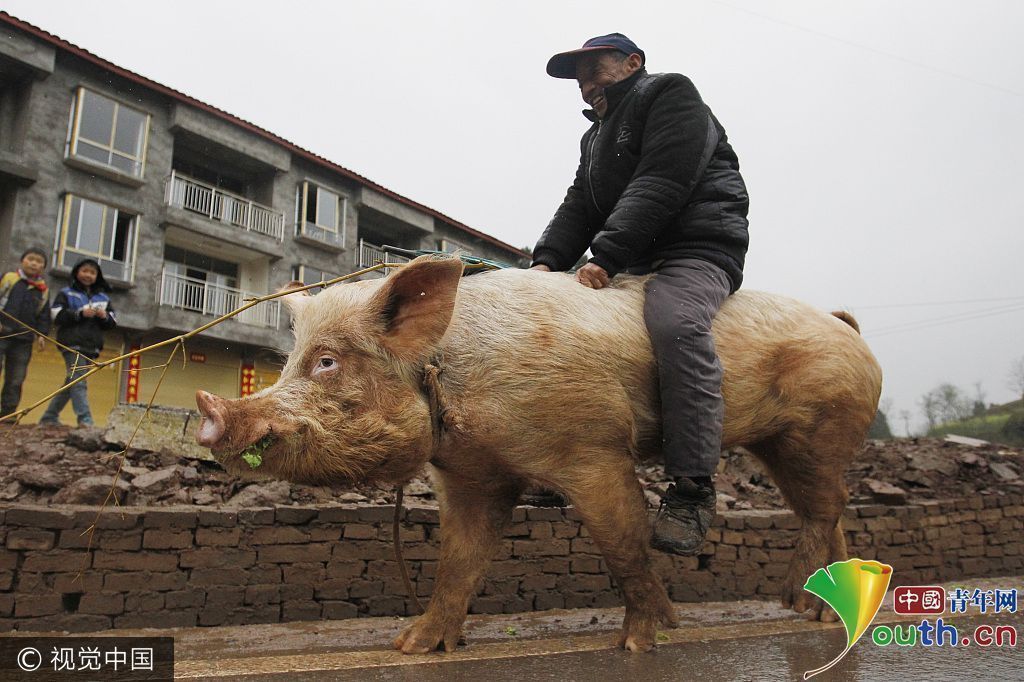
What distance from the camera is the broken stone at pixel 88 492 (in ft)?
15.0

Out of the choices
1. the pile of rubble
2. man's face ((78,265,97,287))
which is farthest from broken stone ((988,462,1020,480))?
man's face ((78,265,97,287))

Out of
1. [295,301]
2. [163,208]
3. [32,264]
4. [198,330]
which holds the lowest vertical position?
[198,330]

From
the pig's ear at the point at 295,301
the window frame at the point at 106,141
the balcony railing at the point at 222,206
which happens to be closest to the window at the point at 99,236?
the window frame at the point at 106,141

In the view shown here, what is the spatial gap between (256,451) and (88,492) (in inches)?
118

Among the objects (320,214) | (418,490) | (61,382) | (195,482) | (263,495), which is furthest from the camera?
(320,214)

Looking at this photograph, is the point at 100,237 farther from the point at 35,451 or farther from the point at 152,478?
the point at 152,478

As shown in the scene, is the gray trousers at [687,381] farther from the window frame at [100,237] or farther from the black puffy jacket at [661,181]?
the window frame at [100,237]

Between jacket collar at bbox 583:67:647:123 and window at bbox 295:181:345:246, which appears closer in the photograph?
jacket collar at bbox 583:67:647:123

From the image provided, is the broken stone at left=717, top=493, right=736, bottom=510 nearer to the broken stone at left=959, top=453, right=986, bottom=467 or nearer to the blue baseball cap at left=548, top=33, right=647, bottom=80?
the broken stone at left=959, top=453, right=986, bottom=467

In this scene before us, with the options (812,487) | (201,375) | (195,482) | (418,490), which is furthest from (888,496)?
(201,375)

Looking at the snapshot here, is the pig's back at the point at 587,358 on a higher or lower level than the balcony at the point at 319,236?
lower

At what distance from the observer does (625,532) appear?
9.16 feet

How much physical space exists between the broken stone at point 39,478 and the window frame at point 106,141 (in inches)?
556

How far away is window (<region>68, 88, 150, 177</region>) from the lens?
55.1 ft
